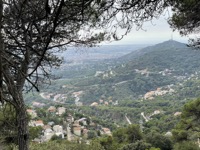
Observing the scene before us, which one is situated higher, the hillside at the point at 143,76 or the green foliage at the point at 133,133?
the green foliage at the point at 133,133

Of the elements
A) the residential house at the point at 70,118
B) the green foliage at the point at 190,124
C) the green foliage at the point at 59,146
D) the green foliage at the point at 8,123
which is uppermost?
the green foliage at the point at 8,123

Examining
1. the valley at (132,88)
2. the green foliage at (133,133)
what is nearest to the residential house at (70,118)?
the valley at (132,88)

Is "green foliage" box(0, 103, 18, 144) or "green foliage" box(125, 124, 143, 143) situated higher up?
"green foliage" box(0, 103, 18, 144)

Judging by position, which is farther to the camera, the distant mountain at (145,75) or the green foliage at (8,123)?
the distant mountain at (145,75)

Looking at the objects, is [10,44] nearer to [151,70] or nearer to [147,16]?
[147,16]

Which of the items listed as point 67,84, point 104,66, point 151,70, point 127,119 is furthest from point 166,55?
point 127,119

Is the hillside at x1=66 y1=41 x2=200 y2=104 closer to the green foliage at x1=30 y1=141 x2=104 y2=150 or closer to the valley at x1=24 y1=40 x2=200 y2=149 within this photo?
the valley at x1=24 y1=40 x2=200 y2=149

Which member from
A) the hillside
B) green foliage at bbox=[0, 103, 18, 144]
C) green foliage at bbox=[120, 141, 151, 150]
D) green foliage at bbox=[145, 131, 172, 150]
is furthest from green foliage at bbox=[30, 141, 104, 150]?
the hillside

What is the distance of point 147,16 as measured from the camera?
2.98 meters

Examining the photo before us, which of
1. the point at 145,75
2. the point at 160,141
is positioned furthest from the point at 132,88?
the point at 160,141

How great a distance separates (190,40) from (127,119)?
1430 inches

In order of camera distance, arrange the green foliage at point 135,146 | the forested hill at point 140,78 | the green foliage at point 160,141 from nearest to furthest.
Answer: the green foliage at point 135,146 < the green foliage at point 160,141 < the forested hill at point 140,78

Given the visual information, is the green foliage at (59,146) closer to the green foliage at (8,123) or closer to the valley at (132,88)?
the green foliage at (8,123)

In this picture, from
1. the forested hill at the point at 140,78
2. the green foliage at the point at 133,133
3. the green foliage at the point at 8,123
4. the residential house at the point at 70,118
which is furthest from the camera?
the forested hill at the point at 140,78
